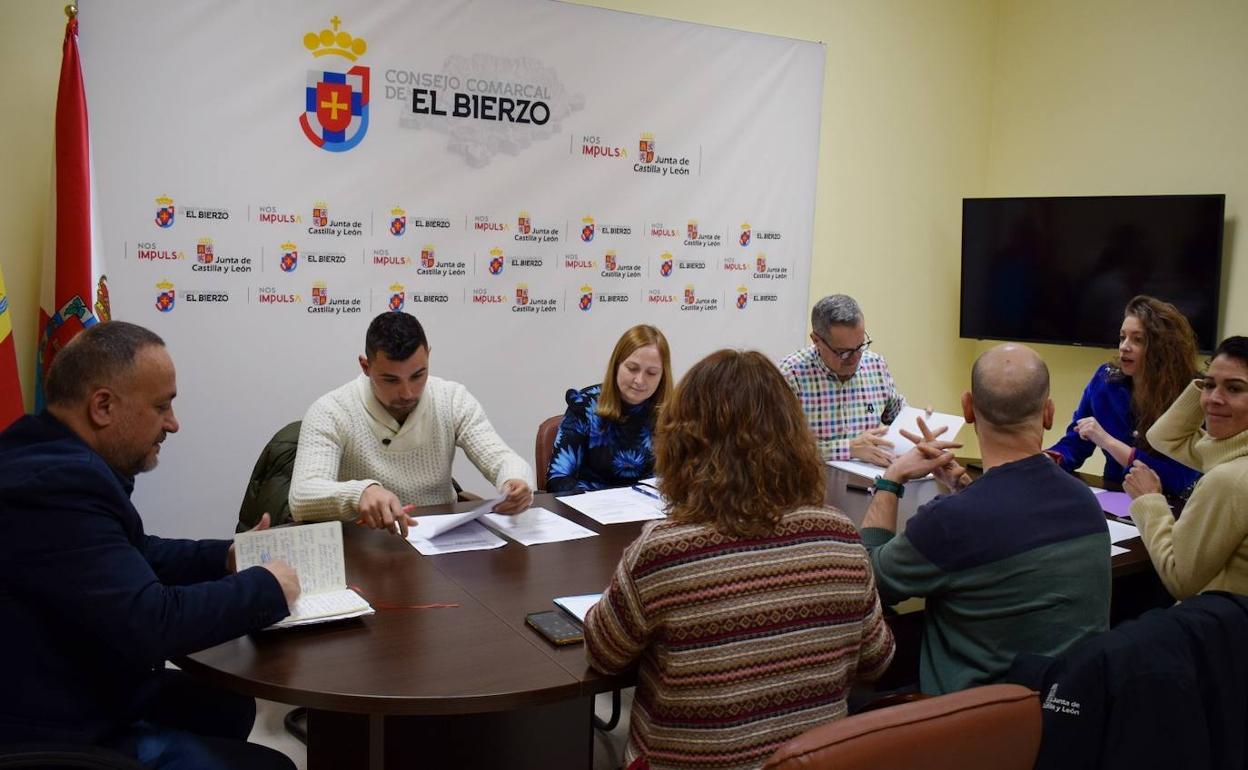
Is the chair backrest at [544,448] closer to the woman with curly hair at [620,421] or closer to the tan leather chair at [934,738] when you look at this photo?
the woman with curly hair at [620,421]

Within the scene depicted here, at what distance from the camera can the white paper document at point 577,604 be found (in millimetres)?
1979

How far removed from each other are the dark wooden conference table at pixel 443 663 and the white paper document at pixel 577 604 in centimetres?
3

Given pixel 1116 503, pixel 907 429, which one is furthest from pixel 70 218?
pixel 1116 503

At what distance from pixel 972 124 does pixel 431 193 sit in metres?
3.30

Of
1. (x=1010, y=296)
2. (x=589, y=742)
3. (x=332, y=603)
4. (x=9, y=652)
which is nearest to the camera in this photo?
(x=9, y=652)

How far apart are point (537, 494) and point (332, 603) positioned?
111 centimetres

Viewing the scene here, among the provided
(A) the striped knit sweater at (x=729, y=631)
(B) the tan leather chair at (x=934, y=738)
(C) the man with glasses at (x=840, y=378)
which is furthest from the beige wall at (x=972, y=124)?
(B) the tan leather chair at (x=934, y=738)

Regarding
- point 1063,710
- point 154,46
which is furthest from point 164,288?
point 1063,710

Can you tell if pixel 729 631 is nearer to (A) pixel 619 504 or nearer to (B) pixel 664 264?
(A) pixel 619 504

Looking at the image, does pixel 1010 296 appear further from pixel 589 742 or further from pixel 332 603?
pixel 332 603

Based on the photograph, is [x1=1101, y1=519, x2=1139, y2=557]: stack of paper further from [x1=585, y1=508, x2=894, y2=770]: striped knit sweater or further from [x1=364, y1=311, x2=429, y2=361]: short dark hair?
[x1=364, y1=311, x2=429, y2=361]: short dark hair

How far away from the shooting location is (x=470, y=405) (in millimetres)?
3201

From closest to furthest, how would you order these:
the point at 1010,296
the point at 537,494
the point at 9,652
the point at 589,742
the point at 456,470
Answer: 1. the point at 9,652
2. the point at 589,742
3. the point at 537,494
4. the point at 456,470
5. the point at 1010,296

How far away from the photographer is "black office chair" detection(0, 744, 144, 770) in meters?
1.47
